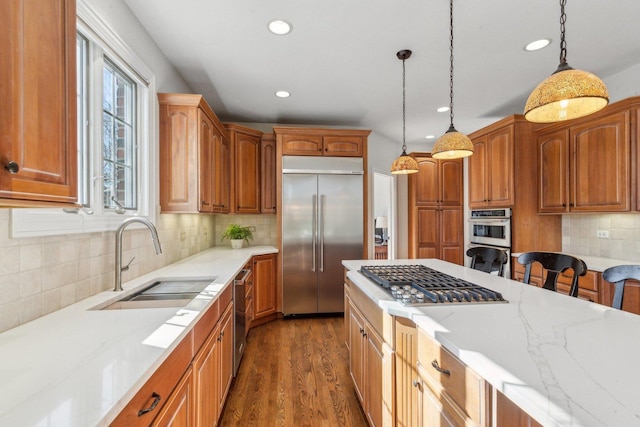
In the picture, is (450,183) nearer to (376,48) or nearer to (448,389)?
(376,48)

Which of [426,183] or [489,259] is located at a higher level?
[426,183]

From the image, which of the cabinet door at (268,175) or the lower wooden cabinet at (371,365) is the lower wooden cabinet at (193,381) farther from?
the cabinet door at (268,175)

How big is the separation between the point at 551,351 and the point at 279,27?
2.45m

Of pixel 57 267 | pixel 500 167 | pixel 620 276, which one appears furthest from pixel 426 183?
pixel 57 267

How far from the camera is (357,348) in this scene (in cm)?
207

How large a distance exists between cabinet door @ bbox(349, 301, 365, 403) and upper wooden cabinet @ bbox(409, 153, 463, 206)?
3463mm

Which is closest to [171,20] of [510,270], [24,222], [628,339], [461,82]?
[24,222]

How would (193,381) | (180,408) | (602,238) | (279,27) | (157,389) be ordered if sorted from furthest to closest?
(602,238)
(279,27)
(193,381)
(180,408)
(157,389)

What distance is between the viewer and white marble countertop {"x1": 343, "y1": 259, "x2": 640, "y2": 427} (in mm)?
616

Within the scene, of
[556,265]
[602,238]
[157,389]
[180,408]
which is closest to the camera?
[157,389]

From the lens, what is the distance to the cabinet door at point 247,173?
3879mm

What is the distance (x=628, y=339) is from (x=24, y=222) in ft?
7.15

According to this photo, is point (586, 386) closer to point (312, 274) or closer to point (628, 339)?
point (628, 339)

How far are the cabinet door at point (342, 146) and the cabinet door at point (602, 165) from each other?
2.32 metres
